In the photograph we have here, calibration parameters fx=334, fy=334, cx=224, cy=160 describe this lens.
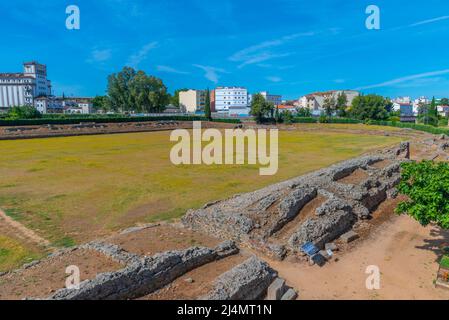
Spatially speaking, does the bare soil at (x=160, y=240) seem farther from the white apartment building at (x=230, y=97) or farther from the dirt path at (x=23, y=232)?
the white apartment building at (x=230, y=97)

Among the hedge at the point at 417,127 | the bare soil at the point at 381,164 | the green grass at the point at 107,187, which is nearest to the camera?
the green grass at the point at 107,187

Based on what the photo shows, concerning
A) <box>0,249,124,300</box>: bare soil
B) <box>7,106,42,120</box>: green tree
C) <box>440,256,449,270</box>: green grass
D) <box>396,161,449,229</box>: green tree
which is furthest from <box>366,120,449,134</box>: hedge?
<box>7,106,42,120</box>: green tree

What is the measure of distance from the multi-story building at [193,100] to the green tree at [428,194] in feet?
443

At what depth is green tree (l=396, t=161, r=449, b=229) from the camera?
11133mm

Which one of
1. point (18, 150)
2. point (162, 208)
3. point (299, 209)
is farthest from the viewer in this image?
point (18, 150)

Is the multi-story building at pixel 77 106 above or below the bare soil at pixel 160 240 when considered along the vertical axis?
above

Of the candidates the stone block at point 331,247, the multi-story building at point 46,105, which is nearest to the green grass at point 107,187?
the stone block at point 331,247

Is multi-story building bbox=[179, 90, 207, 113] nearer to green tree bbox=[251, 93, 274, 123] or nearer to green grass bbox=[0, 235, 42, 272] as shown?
green tree bbox=[251, 93, 274, 123]

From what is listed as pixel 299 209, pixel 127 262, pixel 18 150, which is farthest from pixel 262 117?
pixel 127 262

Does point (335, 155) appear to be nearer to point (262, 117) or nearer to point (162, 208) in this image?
point (162, 208)

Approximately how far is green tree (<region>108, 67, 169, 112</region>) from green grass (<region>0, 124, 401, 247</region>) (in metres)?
61.2

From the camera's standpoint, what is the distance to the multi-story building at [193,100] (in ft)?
479
